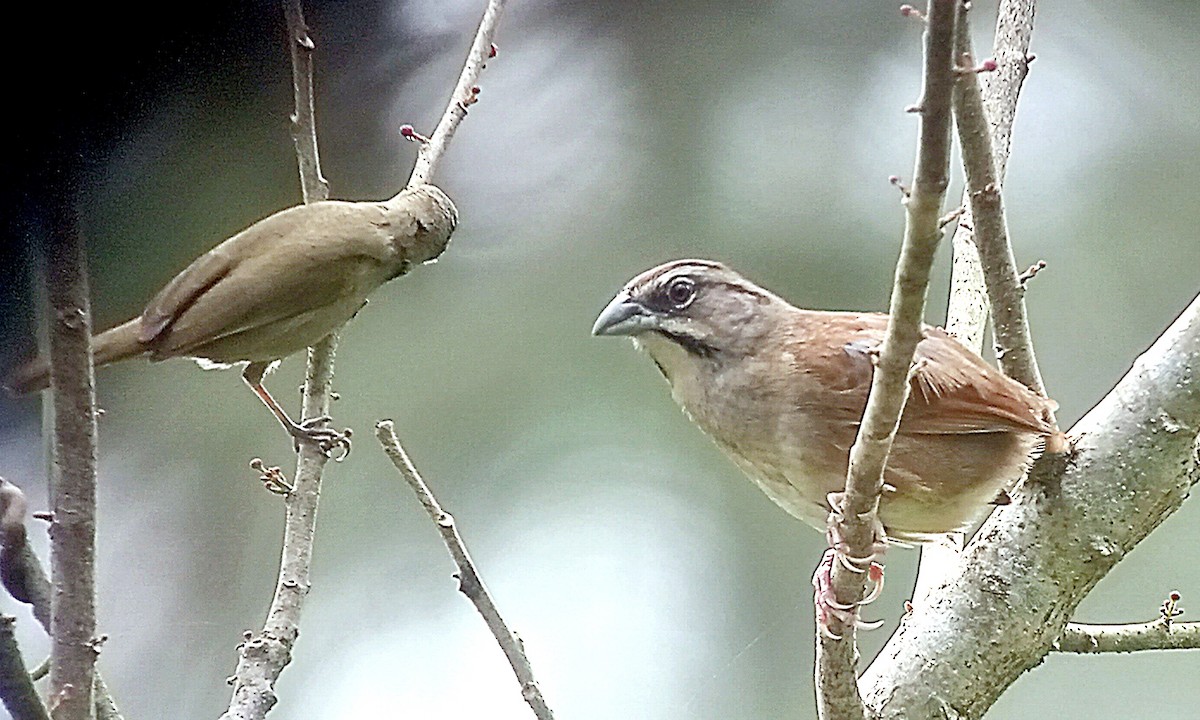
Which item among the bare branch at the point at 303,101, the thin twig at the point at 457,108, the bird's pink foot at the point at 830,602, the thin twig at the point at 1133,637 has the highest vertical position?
the bare branch at the point at 303,101

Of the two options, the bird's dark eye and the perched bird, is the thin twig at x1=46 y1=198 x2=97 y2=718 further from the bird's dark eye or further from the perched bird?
the bird's dark eye

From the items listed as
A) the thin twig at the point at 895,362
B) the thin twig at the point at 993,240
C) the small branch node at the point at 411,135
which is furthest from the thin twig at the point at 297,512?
the thin twig at the point at 993,240

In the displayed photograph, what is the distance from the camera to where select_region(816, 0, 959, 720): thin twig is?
618 millimetres

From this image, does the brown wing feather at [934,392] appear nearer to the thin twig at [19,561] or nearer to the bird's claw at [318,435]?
the bird's claw at [318,435]

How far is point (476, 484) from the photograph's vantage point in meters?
1.81

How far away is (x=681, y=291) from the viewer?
1.19 m

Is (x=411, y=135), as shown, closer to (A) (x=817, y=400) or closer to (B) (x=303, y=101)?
(B) (x=303, y=101)

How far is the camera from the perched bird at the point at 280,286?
112 centimetres

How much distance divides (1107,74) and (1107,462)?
132 cm

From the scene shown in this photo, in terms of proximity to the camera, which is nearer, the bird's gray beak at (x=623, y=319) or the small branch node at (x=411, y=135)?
the bird's gray beak at (x=623, y=319)

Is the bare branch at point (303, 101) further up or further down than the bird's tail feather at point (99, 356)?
further up

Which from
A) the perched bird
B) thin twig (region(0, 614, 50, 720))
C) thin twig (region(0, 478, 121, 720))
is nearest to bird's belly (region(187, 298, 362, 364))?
the perched bird

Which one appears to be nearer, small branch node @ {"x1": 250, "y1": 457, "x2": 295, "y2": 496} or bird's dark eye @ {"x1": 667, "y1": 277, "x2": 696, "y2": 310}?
bird's dark eye @ {"x1": 667, "y1": 277, "x2": 696, "y2": 310}

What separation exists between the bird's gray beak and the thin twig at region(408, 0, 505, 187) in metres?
0.30
